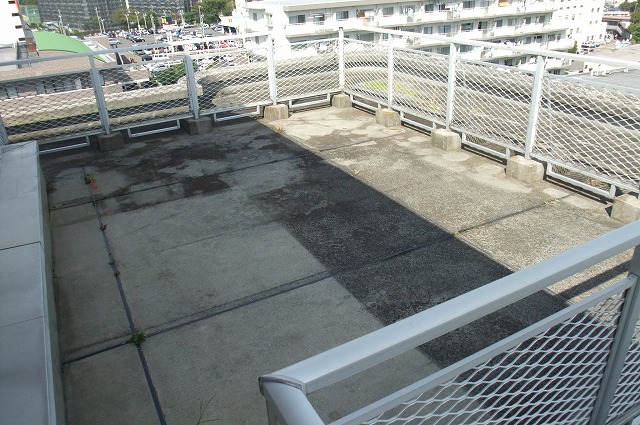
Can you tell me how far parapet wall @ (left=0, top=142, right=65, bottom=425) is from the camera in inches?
70.3

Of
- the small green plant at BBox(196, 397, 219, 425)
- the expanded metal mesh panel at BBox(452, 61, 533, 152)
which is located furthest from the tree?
the small green plant at BBox(196, 397, 219, 425)

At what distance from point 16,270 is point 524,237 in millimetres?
3350

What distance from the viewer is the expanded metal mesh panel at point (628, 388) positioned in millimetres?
1645

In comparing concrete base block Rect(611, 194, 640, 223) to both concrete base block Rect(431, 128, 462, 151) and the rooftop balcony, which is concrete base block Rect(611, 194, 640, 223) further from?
concrete base block Rect(431, 128, 462, 151)

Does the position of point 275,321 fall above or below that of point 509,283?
below

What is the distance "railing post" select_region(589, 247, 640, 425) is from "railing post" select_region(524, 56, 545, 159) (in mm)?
3152

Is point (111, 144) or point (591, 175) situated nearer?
point (591, 175)

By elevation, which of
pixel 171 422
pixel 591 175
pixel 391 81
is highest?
pixel 391 81

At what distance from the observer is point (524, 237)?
3623mm

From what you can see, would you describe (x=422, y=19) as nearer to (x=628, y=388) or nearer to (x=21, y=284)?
(x=21, y=284)

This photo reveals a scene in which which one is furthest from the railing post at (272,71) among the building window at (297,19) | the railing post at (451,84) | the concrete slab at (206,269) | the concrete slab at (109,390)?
the building window at (297,19)

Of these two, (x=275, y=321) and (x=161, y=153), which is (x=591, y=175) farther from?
(x=161, y=153)

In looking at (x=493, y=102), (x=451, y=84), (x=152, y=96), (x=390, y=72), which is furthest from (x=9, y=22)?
(x=493, y=102)

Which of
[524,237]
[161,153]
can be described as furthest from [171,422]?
[161,153]
